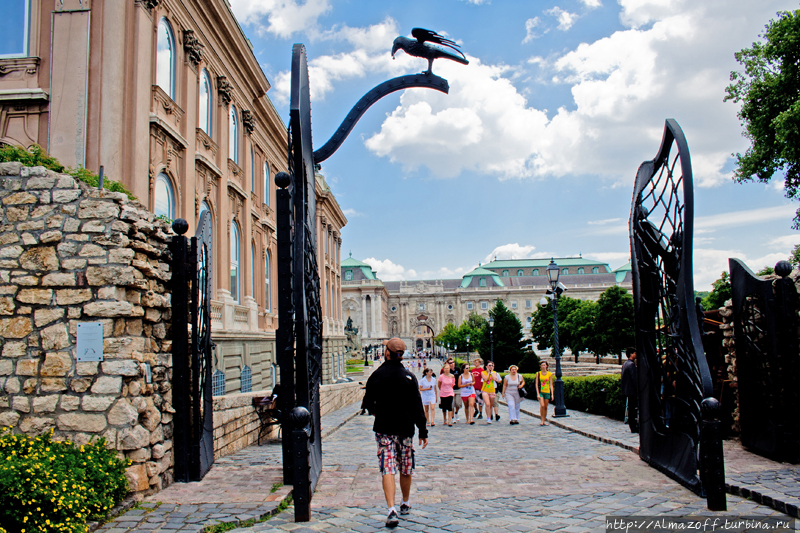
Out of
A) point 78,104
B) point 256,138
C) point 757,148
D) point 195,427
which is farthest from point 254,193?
point 757,148

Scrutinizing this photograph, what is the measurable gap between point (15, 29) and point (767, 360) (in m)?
15.6

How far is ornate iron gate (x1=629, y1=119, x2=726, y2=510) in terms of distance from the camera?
19.5ft

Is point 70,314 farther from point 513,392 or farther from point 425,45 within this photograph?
point 513,392

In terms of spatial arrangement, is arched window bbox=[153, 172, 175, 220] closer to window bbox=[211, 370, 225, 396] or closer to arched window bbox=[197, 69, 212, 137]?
arched window bbox=[197, 69, 212, 137]

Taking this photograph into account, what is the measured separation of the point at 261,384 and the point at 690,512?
18.4m

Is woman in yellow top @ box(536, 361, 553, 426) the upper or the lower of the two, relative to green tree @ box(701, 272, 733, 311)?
lower

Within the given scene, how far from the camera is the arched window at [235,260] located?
20.4m

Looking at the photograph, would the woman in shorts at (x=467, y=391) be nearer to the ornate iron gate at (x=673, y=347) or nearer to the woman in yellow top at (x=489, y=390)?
the woman in yellow top at (x=489, y=390)

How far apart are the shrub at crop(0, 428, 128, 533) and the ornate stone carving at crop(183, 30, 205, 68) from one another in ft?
41.5

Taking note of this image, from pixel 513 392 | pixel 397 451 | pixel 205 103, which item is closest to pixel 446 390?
pixel 513 392

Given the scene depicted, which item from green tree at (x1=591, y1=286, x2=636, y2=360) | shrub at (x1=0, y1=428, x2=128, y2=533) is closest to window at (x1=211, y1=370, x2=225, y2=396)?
shrub at (x1=0, y1=428, x2=128, y2=533)

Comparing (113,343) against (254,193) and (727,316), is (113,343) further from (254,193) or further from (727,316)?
(254,193)

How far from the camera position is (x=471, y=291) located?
129 metres

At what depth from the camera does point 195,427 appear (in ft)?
24.3
